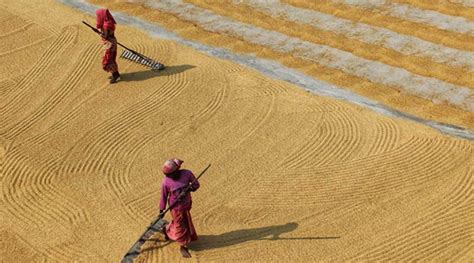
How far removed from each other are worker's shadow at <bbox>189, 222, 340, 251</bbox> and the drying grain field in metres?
0.03

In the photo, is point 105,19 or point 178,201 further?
point 105,19

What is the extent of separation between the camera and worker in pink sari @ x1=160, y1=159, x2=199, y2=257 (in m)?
8.19

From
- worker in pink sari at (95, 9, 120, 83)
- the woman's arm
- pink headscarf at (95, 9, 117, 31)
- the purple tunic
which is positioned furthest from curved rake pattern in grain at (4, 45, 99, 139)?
the purple tunic

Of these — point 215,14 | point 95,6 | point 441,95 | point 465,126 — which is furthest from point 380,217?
point 95,6

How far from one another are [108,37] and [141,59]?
137 centimetres

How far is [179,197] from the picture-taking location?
8312 millimetres

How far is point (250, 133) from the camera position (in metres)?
12.0

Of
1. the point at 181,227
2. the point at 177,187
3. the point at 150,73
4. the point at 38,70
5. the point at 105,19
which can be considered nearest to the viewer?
the point at 177,187

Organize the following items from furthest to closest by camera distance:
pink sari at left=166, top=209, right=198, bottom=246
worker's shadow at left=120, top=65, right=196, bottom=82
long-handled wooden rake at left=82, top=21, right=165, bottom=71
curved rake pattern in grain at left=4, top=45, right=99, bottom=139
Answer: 1. long-handled wooden rake at left=82, top=21, right=165, bottom=71
2. worker's shadow at left=120, top=65, right=196, bottom=82
3. curved rake pattern in grain at left=4, top=45, right=99, bottom=139
4. pink sari at left=166, top=209, right=198, bottom=246

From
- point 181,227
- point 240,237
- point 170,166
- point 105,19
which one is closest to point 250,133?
point 240,237

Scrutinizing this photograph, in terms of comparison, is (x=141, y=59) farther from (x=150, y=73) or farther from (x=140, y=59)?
(x=150, y=73)

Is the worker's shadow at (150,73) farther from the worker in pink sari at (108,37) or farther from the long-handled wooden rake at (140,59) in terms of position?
the worker in pink sari at (108,37)

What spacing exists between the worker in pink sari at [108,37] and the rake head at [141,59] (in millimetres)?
1011

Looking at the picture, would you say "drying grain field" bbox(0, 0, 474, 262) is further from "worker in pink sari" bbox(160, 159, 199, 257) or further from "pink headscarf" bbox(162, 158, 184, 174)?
"pink headscarf" bbox(162, 158, 184, 174)
